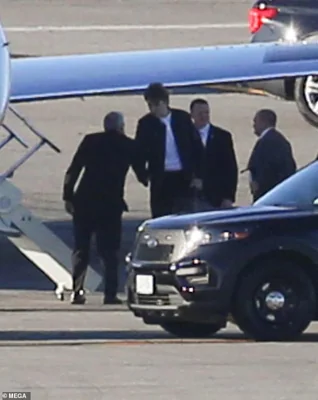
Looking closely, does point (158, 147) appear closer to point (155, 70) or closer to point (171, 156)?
point (171, 156)

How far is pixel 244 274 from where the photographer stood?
1322 cm

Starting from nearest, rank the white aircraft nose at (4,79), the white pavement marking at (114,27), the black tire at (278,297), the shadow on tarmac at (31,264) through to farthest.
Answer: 1. the white aircraft nose at (4,79)
2. the black tire at (278,297)
3. the shadow on tarmac at (31,264)
4. the white pavement marking at (114,27)

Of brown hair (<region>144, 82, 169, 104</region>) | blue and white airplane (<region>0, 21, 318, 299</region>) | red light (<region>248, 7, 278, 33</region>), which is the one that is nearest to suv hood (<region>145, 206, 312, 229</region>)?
brown hair (<region>144, 82, 169, 104</region>)

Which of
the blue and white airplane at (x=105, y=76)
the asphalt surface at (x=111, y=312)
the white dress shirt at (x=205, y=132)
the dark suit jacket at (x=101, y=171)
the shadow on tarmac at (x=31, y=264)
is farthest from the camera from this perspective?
the shadow on tarmac at (x=31, y=264)

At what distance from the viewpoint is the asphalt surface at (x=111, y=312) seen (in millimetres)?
10938

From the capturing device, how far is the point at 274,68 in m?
18.0

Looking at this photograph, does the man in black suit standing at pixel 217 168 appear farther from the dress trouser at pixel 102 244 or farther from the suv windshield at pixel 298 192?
the suv windshield at pixel 298 192

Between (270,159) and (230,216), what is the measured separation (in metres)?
3.11

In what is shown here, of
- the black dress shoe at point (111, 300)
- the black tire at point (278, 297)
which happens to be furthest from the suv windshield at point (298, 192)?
the black dress shoe at point (111, 300)

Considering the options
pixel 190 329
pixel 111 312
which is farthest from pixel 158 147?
pixel 190 329

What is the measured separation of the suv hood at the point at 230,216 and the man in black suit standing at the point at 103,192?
94.7 inches

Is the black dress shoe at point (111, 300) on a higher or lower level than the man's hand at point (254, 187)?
lower

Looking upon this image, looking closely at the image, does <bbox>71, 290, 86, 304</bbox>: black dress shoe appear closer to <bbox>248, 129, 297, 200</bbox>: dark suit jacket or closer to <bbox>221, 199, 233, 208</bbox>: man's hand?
<bbox>221, 199, 233, 208</bbox>: man's hand

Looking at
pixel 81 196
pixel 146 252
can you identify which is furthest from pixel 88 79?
pixel 146 252
